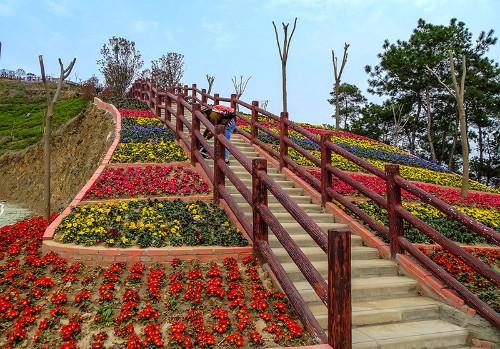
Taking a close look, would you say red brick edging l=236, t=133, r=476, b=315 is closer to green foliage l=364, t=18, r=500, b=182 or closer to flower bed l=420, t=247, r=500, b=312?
flower bed l=420, t=247, r=500, b=312

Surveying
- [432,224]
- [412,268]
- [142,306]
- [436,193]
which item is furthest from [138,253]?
[436,193]

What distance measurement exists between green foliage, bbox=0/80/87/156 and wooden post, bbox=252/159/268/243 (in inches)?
621

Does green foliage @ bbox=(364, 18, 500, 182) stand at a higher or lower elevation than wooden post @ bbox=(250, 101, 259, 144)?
higher

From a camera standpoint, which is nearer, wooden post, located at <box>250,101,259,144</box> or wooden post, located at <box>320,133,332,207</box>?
wooden post, located at <box>320,133,332,207</box>

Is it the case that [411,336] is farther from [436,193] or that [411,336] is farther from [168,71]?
[168,71]

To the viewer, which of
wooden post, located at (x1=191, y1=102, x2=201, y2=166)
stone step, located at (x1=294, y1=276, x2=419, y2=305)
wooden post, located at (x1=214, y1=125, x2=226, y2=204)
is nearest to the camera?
stone step, located at (x1=294, y1=276, x2=419, y2=305)

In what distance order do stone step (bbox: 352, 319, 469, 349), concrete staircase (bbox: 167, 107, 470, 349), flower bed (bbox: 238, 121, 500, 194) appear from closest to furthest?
1. stone step (bbox: 352, 319, 469, 349)
2. concrete staircase (bbox: 167, 107, 470, 349)
3. flower bed (bbox: 238, 121, 500, 194)

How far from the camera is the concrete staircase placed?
156 inches

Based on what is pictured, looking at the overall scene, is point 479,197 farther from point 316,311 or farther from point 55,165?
point 55,165

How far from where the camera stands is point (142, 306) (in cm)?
414

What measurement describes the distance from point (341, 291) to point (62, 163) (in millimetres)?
13801

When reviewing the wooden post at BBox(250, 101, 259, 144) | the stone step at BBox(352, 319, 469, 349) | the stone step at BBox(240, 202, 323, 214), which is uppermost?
the wooden post at BBox(250, 101, 259, 144)

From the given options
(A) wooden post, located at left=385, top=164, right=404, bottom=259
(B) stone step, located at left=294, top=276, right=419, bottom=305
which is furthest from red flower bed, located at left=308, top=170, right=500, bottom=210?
(B) stone step, located at left=294, top=276, right=419, bottom=305

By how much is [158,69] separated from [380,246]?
30.6m
